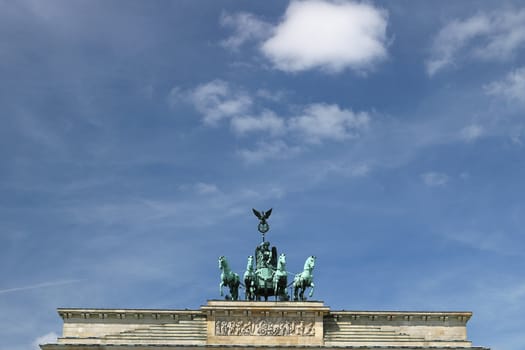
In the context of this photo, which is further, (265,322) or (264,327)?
(265,322)

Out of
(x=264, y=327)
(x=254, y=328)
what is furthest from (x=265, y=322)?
(x=254, y=328)

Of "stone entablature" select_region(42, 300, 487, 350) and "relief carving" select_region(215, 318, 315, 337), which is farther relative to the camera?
"relief carving" select_region(215, 318, 315, 337)

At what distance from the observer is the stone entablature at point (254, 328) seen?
192 feet

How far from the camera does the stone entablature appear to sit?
58.6 m

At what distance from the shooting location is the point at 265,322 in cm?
5919

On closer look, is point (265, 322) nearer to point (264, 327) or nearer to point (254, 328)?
point (264, 327)

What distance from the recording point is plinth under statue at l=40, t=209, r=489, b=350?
5847cm

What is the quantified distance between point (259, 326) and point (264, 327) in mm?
304

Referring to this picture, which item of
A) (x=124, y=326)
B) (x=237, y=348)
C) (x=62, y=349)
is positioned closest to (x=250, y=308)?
(x=237, y=348)

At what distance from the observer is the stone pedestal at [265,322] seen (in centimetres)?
5872

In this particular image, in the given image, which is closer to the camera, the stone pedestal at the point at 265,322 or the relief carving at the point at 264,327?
the stone pedestal at the point at 265,322

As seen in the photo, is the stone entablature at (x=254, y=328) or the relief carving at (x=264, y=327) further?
the relief carving at (x=264, y=327)

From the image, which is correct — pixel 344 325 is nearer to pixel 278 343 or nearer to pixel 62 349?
pixel 278 343

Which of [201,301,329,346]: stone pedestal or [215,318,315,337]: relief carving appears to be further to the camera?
[215,318,315,337]: relief carving
